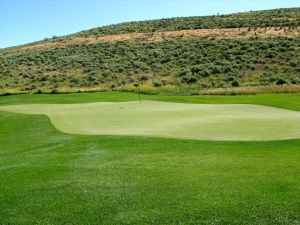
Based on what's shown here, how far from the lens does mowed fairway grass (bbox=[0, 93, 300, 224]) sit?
302 inches

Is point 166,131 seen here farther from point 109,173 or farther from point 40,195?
point 40,195

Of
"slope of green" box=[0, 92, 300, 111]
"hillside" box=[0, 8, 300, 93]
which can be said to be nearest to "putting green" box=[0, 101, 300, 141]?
"slope of green" box=[0, 92, 300, 111]

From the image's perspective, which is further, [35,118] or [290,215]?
[35,118]

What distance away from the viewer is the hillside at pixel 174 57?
153 ft

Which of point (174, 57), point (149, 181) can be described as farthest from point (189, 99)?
point (174, 57)

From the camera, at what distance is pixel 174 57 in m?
57.7

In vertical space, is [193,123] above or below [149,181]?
below

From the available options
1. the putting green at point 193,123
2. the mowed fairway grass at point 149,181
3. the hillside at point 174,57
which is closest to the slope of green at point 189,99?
the putting green at point 193,123

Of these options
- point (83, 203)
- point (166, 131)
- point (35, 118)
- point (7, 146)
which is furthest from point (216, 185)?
point (35, 118)

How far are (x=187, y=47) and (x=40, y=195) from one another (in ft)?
178

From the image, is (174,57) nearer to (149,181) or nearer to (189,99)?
(189,99)

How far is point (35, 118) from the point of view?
70.5ft

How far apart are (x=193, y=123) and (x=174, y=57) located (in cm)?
4106

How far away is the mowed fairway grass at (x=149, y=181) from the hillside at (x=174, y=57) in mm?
28375
